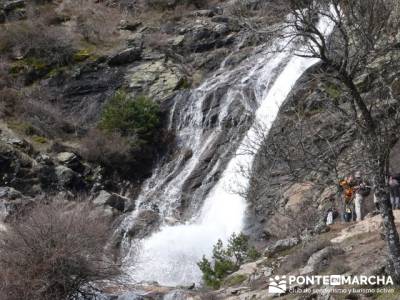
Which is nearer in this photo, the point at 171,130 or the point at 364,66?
the point at 364,66

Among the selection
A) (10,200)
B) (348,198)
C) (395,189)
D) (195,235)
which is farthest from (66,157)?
(395,189)

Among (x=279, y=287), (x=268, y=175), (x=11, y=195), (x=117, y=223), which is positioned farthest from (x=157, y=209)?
(x=268, y=175)

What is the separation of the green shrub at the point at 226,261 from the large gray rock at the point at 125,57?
79.7ft

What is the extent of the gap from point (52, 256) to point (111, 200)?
14029mm

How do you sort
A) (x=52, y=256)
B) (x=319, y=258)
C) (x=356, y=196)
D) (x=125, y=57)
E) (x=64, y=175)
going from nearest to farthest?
(x=319, y=258) → (x=52, y=256) → (x=356, y=196) → (x=64, y=175) → (x=125, y=57)

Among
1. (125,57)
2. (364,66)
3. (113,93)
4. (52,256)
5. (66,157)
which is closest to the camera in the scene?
(364,66)

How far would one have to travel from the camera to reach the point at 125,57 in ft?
140

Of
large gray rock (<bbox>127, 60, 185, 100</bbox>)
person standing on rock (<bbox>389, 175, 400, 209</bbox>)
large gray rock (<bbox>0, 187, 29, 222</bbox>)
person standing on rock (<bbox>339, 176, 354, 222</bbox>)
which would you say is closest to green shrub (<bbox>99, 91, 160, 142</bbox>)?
large gray rock (<bbox>127, 60, 185, 100</bbox>)

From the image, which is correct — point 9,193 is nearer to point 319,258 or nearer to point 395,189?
point 319,258

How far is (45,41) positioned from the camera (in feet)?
145

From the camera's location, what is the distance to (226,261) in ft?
64.1

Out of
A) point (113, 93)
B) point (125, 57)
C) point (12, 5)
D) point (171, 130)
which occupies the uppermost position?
point (12, 5)

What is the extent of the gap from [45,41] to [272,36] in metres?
36.6

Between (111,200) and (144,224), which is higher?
(111,200)
